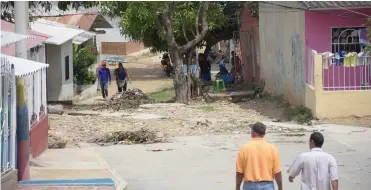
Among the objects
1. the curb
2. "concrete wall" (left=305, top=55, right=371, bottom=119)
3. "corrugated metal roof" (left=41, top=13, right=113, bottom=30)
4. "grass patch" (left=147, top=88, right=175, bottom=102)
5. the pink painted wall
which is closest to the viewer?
the curb

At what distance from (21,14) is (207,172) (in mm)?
4365

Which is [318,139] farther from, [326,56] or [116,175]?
[326,56]

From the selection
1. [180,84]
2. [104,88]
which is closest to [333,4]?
[180,84]

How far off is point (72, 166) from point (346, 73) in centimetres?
999

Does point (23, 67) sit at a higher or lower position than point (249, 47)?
lower

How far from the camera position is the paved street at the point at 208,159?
1239 cm

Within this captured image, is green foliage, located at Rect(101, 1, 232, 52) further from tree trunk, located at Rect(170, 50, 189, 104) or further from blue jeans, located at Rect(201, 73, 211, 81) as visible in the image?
blue jeans, located at Rect(201, 73, 211, 81)

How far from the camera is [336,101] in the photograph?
1936cm

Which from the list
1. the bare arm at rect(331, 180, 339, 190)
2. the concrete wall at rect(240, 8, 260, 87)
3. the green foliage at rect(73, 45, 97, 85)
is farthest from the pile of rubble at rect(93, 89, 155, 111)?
the bare arm at rect(331, 180, 339, 190)

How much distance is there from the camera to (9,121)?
34.9 feet

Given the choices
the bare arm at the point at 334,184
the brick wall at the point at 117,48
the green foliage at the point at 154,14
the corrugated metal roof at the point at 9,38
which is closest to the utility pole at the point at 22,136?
the corrugated metal roof at the point at 9,38

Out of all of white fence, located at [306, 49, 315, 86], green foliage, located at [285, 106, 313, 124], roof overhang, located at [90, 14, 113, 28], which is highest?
roof overhang, located at [90, 14, 113, 28]

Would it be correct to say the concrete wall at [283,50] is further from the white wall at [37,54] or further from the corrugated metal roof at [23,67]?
the corrugated metal roof at [23,67]

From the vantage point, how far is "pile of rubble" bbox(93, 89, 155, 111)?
2410 cm
